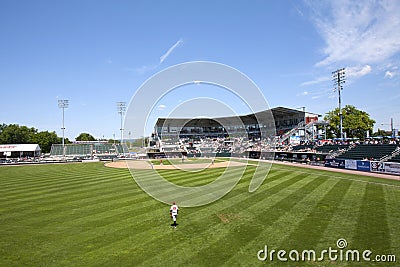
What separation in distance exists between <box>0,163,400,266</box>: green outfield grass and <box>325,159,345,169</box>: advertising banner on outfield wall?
18850 mm

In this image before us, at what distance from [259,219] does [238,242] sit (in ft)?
11.4

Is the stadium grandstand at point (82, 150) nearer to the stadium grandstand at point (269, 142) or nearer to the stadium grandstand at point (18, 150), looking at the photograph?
the stadium grandstand at point (18, 150)

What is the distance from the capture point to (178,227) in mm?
13078

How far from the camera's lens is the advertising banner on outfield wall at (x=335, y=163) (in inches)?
1532

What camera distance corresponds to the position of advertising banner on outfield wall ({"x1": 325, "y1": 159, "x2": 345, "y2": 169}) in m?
38.9

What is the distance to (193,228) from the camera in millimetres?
12906

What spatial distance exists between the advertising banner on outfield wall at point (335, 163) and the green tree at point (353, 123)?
49.5 metres

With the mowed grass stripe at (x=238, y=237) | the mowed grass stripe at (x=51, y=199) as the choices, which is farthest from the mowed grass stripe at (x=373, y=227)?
the mowed grass stripe at (x=51, y=199)

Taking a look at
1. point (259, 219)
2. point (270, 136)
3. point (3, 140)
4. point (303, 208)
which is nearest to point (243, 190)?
point (303, 208)

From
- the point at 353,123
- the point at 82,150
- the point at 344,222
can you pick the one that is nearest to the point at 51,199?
the point at 344,222

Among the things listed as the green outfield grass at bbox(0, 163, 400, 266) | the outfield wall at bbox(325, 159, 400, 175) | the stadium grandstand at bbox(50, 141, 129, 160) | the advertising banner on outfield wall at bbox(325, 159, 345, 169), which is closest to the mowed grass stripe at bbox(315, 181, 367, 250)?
the green outfield grass at bbox(0, 163, 400, 266)

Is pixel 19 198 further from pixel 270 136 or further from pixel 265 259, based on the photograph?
pixel 270 136

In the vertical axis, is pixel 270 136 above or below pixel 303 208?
above

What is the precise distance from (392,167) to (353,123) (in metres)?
58.2
